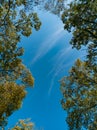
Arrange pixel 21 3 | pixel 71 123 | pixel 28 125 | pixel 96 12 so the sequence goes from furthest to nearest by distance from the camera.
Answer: pixel 28 125, pixel 71 123, pixel 21 3, pixel 96 12

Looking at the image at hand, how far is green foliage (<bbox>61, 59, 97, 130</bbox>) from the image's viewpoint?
957 inches

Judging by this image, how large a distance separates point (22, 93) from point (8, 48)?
3.20 metres

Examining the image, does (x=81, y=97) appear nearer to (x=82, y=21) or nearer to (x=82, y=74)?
(x=82, y=74)

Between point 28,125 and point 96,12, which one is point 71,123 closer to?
point 96,12

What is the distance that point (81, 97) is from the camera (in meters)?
25.3

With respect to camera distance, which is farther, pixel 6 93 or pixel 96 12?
pixel 6 93

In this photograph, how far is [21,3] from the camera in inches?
828

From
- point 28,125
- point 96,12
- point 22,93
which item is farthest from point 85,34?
point 28,125

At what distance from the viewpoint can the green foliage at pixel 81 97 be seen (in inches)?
957

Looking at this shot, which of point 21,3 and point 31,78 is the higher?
point 21,3

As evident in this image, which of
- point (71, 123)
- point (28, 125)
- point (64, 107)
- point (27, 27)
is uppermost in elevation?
point (28, 125)

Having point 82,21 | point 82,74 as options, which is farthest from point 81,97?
point 82,21

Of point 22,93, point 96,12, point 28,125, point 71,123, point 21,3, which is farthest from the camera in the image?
point 28,125

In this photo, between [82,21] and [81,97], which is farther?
[81,97]
